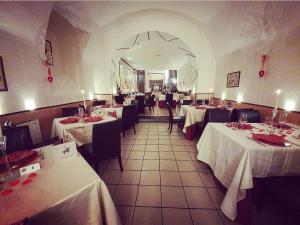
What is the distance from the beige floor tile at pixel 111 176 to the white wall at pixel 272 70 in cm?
334

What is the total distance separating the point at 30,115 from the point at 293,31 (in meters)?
5.42

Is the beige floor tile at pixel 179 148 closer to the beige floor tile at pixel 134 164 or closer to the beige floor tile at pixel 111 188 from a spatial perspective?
the beige floor tile at pixel 134 164

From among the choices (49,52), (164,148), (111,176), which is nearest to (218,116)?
(164,148)

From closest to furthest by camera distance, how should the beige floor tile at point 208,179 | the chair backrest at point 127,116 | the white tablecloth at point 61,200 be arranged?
the white tablecloth at point 61,200 < the beige floor tile at point 208,179 < the chair backrest at point 127,116

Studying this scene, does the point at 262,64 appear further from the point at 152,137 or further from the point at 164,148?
the point at 152,137

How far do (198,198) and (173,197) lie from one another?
0.33 metres

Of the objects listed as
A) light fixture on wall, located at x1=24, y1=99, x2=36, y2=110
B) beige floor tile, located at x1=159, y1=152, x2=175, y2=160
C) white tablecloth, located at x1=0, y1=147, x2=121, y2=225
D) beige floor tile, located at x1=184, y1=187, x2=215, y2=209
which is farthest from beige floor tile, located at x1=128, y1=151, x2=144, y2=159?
light fixture on wall, located at x1=24, y1=99, x2=36, y2=110

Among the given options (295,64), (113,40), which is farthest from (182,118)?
(113,40)

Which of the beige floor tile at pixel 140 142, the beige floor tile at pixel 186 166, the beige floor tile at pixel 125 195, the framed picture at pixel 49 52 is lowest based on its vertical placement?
the beige floor tile at pixel 125 195

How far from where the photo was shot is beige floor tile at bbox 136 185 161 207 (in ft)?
5.94

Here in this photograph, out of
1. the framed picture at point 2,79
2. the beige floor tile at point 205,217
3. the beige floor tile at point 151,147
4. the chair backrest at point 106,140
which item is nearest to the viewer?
the beige floor tile at point 205,217

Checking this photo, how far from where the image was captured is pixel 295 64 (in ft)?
8.34

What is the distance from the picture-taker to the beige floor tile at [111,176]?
2230 mm

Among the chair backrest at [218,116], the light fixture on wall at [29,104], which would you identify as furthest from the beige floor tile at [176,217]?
the light fixture on wall at [29,104]
